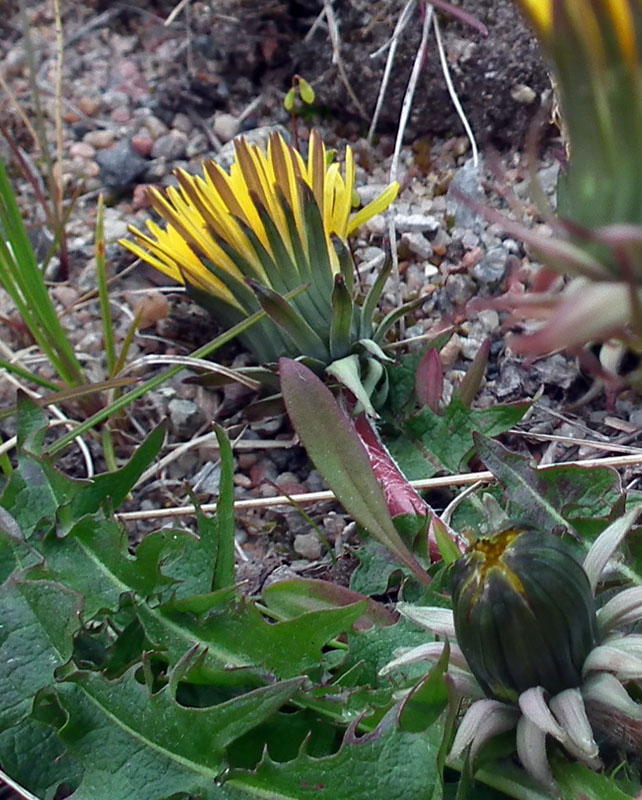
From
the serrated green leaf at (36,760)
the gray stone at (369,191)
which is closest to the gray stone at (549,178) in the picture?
the gray stone at (369,191)

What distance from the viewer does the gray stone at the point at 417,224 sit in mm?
2299

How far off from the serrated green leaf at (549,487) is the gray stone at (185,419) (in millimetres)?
830

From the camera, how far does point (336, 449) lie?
1587mm

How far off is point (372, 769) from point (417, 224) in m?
1.47

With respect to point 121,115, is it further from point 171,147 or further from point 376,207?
point 376,207

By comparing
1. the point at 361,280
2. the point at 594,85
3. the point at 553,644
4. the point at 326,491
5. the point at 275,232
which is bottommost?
the point at 326,491

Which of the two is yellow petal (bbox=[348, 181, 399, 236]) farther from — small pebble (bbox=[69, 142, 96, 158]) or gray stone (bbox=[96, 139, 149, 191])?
small pebble (bbox=[69, 142, 96, 158])

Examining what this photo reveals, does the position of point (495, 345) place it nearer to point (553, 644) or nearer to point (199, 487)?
point (199, 487)

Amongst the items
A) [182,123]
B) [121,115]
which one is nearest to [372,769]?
[182,123]

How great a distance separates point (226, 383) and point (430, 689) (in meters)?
1.11

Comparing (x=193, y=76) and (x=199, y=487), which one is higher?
(x=193, y=76)

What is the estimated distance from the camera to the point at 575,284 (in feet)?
2.44

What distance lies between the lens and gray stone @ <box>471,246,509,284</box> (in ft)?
7.04

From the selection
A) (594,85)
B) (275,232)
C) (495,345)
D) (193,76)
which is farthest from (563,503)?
(193,76)
